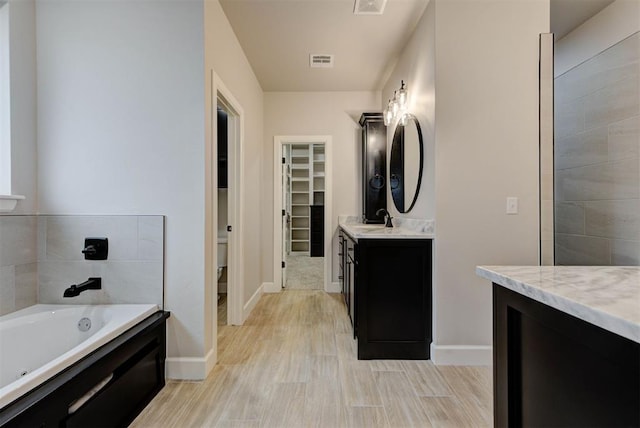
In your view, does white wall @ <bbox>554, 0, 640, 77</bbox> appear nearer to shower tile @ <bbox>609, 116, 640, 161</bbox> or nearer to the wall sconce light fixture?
shower tile @ <bbox>609, 116, 640, 161</bbox>

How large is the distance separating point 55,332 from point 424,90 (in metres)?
2.98

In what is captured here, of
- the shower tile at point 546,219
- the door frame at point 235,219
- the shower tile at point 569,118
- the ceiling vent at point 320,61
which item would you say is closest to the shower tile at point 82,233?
the door frame at point 235,219

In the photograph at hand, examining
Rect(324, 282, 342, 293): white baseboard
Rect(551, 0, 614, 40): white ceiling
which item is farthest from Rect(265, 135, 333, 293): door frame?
Rect(551, 0, 614, 40): white ceiling

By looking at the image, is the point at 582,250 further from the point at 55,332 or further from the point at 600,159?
the point at 55,332

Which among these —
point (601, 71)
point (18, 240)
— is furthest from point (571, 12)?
point (18, 240)

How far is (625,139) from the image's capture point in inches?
83.8

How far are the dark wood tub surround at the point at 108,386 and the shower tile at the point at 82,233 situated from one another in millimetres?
506

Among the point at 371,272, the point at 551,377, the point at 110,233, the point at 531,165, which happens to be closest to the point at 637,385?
the point at 551,377

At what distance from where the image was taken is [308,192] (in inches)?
298

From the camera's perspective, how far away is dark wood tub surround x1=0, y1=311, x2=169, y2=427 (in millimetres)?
1049

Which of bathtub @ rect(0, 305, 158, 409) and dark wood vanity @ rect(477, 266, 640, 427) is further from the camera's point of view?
bathtub @ rect(0, 305, 158, 409)

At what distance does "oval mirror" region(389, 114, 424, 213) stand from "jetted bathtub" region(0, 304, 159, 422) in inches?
85.6

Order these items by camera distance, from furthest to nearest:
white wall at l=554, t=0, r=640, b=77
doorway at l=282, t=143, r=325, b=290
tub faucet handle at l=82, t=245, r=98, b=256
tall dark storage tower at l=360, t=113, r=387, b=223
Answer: doorway at l=282, t=143, r=325, b=290
tall dark storage tower at l=360, t=113, r=387, b=223
white wall at l=554, t=0, r=640, b=77
tub faucet handle at l=82, t=245, r=98, b=256

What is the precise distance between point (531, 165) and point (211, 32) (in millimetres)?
2431
